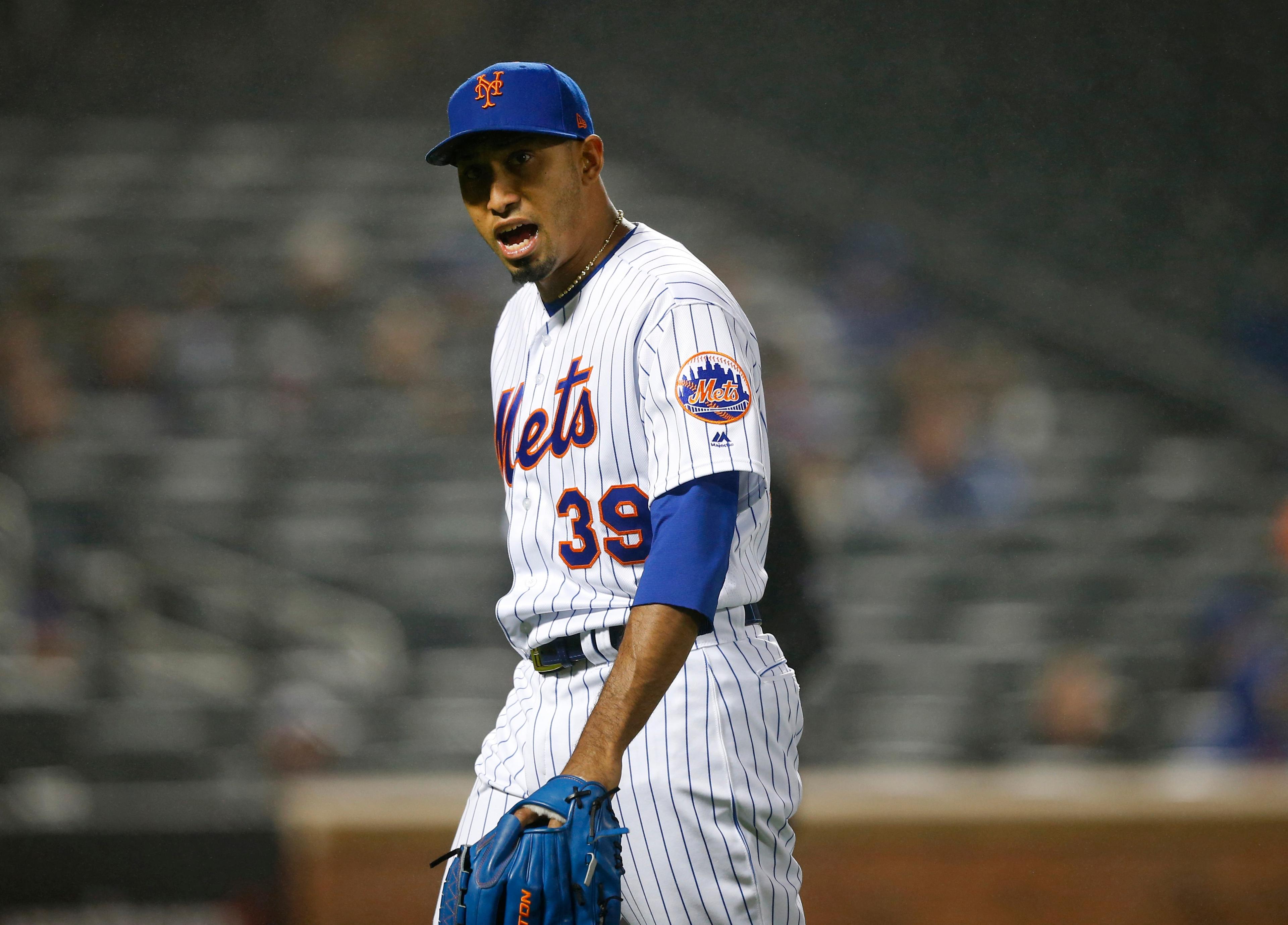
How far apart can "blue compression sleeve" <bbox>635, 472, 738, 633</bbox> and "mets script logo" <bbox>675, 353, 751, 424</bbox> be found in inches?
2.2

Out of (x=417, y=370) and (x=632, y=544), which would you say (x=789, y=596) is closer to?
(x=632, y=544)

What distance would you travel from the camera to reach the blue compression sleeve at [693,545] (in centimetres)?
112

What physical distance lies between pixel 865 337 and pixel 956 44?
1.22m

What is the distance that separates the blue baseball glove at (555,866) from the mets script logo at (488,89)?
2.13 ft

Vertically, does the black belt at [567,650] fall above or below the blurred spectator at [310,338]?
below

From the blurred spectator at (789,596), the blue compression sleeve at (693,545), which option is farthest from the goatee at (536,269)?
the blurred spectator at (789,596)

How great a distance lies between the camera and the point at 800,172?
6219 mm

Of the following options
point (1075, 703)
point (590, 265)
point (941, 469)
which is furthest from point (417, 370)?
point (590, 265)

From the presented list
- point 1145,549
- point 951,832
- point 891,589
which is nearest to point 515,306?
point 951,832

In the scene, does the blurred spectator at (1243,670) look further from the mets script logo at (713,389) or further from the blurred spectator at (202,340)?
the blurred spectator at (202,340)

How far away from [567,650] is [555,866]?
10.2 inches

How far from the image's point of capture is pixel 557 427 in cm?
132

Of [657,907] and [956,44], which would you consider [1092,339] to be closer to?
[956,44]

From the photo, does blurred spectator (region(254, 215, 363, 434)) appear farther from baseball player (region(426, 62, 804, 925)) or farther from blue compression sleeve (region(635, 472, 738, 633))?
blue compression sleeve (region(635, 472, 738, 633))
